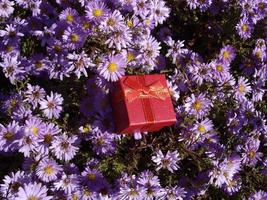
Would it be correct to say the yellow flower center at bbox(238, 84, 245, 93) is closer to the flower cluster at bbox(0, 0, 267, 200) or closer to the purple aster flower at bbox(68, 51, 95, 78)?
the flower cluster at bbox(0, 0, 267, 200)

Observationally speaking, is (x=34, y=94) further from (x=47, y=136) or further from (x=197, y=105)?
(x=197, y=105)

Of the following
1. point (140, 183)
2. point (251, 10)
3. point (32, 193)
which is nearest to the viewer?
point (32, 193)

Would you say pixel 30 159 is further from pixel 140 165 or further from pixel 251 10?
pixel 251 10

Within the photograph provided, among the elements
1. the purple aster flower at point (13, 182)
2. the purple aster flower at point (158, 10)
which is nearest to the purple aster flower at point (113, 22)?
the purple aster flower at point (158, 10)

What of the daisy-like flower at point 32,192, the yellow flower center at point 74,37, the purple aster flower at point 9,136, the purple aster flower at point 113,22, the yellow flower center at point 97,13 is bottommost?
the daisy-like flower at point 32,192

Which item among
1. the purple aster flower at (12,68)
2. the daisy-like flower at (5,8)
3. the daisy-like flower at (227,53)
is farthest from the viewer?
the daisy-like flower at (227,53)

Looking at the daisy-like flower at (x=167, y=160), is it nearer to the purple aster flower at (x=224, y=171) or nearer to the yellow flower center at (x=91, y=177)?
the purple aster flower at (x=224, y=171)

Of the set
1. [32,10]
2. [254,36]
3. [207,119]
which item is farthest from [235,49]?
[32,10]
